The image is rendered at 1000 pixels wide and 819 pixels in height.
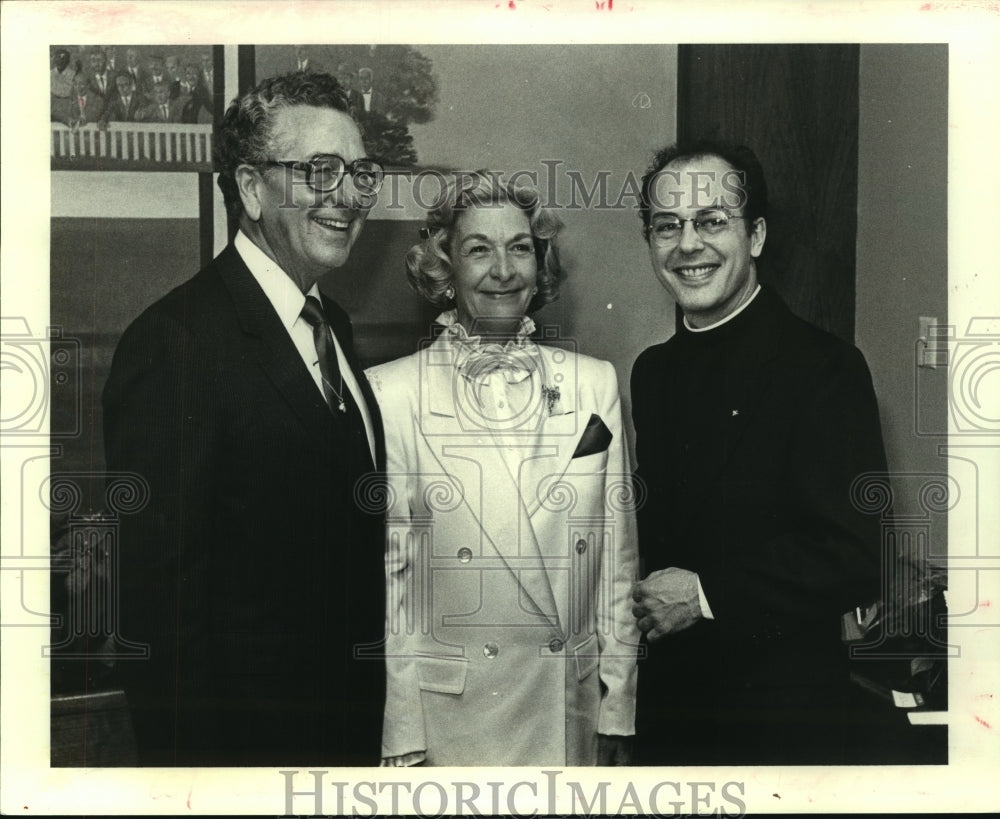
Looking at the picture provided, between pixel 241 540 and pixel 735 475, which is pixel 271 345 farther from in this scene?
pixel 735 475

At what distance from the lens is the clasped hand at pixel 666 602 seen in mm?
2918

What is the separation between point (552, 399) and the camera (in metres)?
2.93

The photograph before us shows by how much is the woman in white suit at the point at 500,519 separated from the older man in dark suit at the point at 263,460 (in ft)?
0.32

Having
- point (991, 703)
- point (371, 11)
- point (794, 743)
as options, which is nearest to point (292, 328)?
point (371, 11)

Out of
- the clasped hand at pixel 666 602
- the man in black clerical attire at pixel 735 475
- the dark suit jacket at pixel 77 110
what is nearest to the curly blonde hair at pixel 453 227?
the man in black clerical attire at pixel 735 475

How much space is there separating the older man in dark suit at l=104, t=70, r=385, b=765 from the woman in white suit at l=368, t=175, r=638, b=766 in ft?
0.32

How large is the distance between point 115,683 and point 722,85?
2268 mm

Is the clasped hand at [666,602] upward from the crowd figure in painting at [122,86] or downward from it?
downward

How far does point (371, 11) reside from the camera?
2.93m

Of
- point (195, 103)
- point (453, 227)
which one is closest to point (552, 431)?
point (453, 227)

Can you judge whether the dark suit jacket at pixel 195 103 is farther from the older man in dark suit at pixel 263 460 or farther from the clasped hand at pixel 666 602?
the clasped hand at pixel 666 602

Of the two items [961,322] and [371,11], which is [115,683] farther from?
[961,322]

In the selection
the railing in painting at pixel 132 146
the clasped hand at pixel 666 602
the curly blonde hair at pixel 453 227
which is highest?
the railing in painting at pixel 132 146

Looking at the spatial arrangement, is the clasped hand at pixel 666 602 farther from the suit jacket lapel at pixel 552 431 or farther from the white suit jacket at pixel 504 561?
the suit jacket lapel at pixel 552 431
